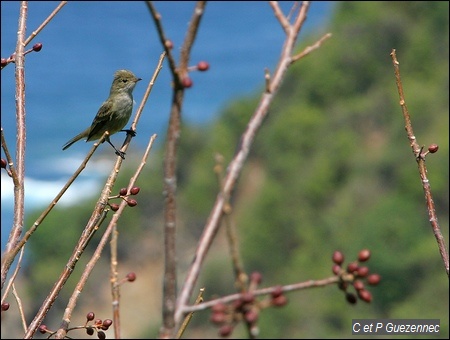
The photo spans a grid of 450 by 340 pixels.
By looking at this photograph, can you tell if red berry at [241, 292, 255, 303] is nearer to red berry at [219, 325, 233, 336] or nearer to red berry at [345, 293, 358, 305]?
red berry at [219, 325, 233, 336]

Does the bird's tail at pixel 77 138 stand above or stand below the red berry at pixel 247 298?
above

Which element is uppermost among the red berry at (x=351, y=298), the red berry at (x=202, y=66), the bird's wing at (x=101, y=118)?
the bird's wing at (x=101, y=118)

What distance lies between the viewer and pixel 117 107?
20.0ft

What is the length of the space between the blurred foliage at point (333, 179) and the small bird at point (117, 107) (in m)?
23.5

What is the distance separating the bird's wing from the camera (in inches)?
241

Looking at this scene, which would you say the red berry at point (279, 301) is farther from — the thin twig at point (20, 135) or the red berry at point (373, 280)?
the thin twig at point (20, 135)

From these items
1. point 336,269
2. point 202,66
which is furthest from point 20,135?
point 336,269

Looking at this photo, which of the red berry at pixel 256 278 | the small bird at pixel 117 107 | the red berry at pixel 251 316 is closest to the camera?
the red berry at pixel 251 316

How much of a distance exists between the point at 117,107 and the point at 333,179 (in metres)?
40.2

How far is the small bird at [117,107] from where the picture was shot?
6.08 m

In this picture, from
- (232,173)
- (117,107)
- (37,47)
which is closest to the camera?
(232,173)

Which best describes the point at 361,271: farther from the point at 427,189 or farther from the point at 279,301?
the point at 427,189

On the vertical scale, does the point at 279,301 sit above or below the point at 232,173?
below

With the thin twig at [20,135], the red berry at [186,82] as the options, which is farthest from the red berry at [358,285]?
the thin twig at [20,135]
